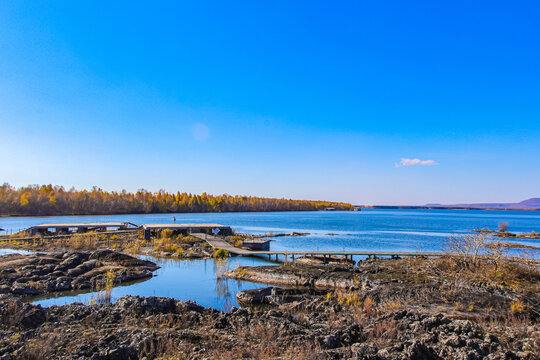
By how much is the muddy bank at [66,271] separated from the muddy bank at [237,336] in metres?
6.73

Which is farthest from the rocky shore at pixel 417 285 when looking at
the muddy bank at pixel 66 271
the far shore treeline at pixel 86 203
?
the far shore treeline at pixel 86 203

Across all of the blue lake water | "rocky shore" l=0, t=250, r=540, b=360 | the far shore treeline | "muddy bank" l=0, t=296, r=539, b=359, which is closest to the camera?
"muddy bank" l=0, t=296, r=539, b=359

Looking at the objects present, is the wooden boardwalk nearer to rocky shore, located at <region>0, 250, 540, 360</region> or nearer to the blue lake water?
the blue lake water

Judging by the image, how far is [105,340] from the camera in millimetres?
8820

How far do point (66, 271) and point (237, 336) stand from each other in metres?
17.2

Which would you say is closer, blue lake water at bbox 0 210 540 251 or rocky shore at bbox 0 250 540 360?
rocky shore at bbox 0 250 540 360

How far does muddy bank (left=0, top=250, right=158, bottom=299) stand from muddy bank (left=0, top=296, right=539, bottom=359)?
6.73m

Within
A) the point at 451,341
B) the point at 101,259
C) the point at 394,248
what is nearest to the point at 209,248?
the point at 101,259

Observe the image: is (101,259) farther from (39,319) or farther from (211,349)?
(211,349)

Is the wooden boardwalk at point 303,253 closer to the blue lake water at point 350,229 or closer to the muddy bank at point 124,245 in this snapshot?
the muddy bank at point 124,245

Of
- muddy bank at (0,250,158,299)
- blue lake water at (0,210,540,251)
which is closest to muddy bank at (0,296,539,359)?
muddy bank at (0,250,158,299)

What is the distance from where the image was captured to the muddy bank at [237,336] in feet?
26.2

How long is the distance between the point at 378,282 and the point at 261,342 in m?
12.2

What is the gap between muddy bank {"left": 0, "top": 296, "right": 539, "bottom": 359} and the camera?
799cm
